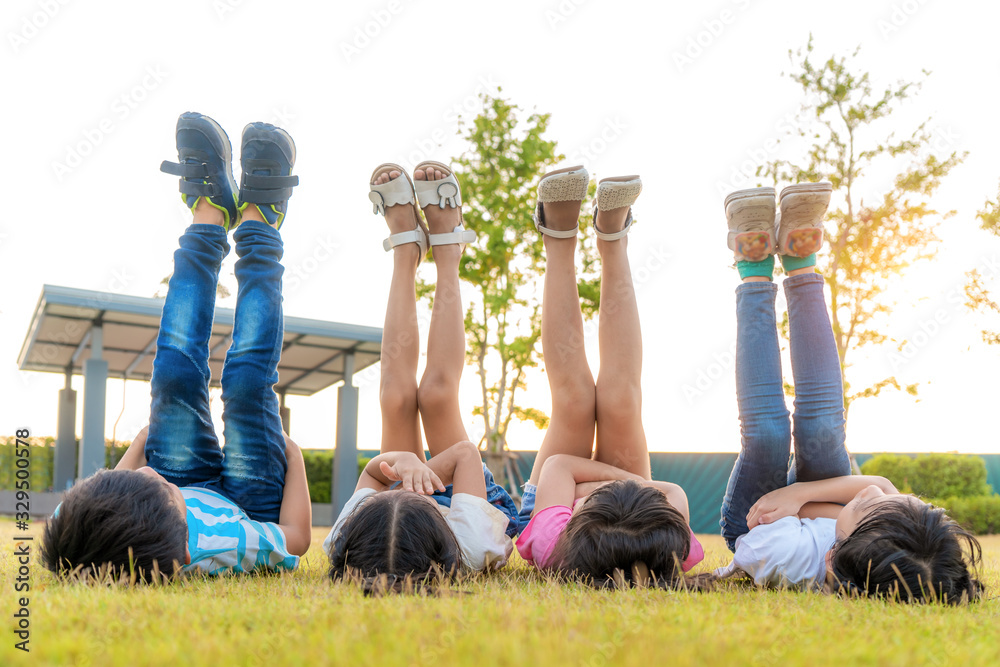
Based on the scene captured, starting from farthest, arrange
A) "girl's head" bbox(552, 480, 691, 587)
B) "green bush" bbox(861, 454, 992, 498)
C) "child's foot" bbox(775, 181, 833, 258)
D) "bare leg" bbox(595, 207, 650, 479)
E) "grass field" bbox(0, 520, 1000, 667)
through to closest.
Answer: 1. "green bush" bbox(861, 454, 992, 498)
2. "bare leg" bbox(595, 207, 650, 479)
3. "child's foot" bbox(775, 181, 833, 258)
4. "girl's head" bbox(552, 480, 691, 587)
5. "grass field" bbox(0, 520, 1000, 667)

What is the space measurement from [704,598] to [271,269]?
84.6 inches

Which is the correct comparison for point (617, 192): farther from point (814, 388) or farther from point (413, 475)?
point (413, 475)

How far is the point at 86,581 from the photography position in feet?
6.47

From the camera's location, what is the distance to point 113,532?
2.09 meters

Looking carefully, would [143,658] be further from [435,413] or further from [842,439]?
[842,439]

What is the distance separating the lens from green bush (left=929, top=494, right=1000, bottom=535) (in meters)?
11.0

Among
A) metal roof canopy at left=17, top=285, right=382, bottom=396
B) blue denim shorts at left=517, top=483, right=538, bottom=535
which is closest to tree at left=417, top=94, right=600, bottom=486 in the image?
metal roof canopy at left=17, top=285, right=382, bottom=396

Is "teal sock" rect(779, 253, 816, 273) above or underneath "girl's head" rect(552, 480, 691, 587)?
above

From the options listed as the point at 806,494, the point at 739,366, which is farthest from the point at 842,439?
the point at 739,366

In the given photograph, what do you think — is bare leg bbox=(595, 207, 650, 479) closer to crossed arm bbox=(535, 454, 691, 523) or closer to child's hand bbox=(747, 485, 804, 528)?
crossed arm bbox=(535, 454, 691, 523)

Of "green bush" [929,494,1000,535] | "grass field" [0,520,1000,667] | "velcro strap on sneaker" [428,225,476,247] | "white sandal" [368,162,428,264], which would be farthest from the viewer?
"green bush" [929,494,1000,535]

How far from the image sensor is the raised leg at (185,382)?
277 centimetres

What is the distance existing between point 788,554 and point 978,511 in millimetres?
11108

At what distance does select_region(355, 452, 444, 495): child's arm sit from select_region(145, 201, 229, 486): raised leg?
2.07ft
